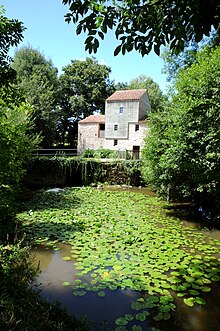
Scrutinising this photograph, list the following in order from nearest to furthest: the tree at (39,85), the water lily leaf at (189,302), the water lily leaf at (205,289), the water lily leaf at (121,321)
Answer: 1. the water lily leaf at (121,321)
2. the water lily leaf at (189,302)
3. the water lily leaf at (205,289)
4. the tree at (39,85)

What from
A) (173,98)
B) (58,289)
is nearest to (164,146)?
(173,98)

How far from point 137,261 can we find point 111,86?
1594 inches

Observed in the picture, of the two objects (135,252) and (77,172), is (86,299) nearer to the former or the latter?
(135,252)

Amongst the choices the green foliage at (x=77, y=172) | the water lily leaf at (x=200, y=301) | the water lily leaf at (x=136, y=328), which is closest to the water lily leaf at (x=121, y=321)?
the water lily leaf at (x=136, y=328)

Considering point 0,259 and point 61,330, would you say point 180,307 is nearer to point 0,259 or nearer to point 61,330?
point 61,330

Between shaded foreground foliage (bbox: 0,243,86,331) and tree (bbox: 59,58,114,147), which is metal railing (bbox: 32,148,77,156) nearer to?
tree (bbox: 59,58,114,147)

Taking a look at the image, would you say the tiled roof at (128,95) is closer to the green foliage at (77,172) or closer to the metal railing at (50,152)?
the metal railing at (50,152)

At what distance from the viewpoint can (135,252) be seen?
19.6 feet

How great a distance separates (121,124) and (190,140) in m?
23.6

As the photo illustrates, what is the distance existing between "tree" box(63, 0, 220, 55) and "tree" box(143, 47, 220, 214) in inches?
236

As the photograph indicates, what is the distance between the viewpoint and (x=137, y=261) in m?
5.48

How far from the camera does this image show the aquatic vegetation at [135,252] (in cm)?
425

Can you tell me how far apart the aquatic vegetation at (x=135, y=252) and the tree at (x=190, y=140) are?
5.16 ft

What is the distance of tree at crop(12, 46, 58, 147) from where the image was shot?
29.5m
